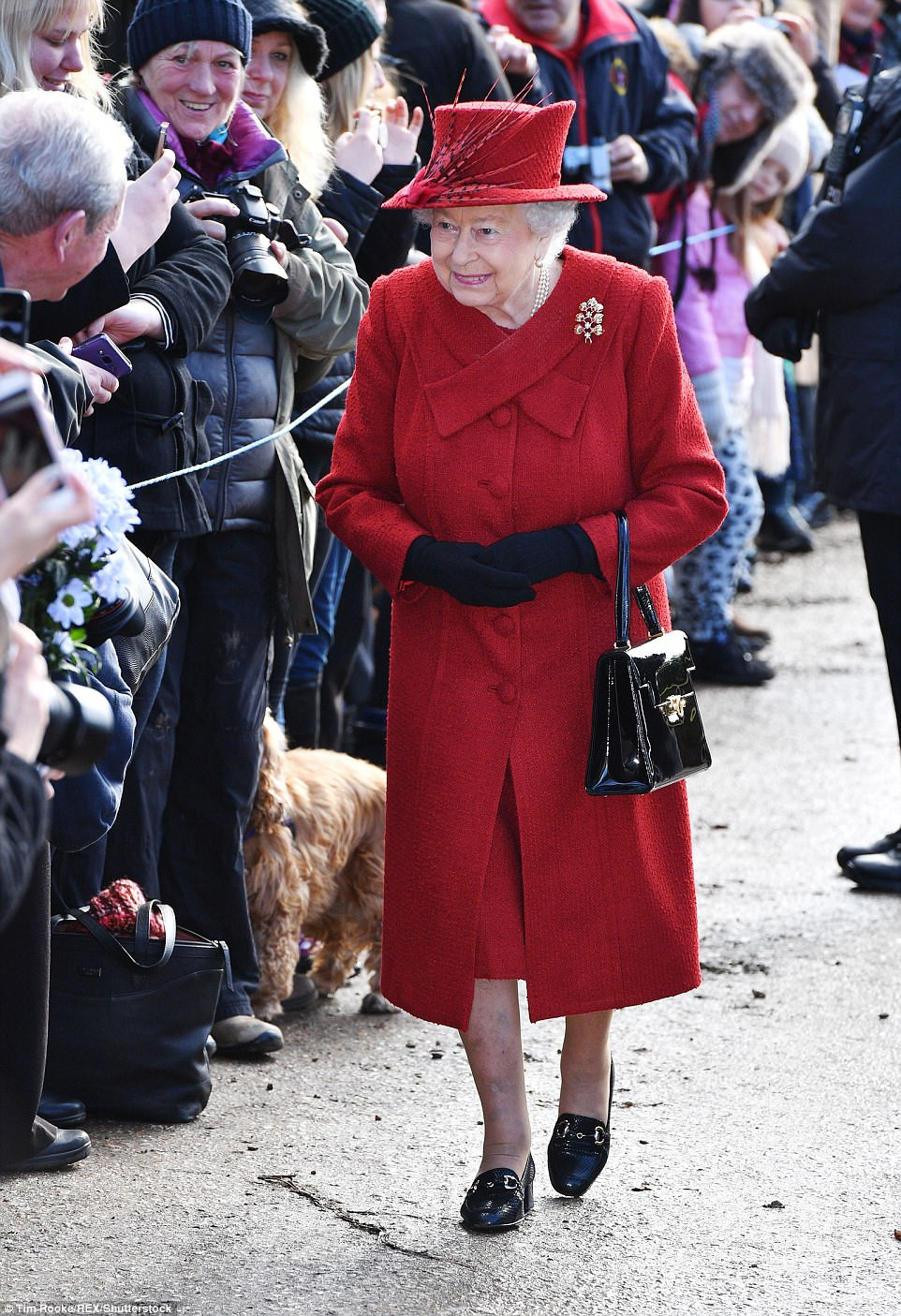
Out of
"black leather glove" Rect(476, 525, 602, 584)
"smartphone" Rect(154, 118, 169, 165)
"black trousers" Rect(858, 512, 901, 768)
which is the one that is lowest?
"black trousers" Rect(858, 512, 901, 768)

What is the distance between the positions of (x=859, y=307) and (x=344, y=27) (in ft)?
5.61

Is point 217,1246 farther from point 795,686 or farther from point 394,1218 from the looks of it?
point 795,686

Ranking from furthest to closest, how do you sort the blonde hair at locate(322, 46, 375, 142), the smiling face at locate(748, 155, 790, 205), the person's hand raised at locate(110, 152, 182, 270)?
1. the smiling face at locate(748, 155, 790, 205)
2. the blonde hair at locate(322, 46, 375, 142)
3. the person's hand raised at locate(110, 152, 182, 270)

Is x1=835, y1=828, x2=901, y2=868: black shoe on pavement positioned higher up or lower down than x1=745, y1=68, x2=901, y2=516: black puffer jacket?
lower down

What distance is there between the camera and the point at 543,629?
12.0 ft

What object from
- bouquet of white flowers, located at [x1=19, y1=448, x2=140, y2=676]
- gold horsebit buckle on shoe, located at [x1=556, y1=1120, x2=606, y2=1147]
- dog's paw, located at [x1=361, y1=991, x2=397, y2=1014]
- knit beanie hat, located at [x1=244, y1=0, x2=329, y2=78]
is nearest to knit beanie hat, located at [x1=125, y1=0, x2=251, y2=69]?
knit beanie hat, located at [x1=244, y1=0, x2=329, y2=78]

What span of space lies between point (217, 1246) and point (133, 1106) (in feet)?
1.99

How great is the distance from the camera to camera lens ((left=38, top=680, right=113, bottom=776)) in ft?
8.57

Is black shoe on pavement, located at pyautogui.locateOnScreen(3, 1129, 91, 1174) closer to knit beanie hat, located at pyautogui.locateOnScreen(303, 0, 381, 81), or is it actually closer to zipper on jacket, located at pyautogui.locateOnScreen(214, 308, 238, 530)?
zipper on jacket, located at pyautogui.locateOnScreen(214, 308, 238, 530)

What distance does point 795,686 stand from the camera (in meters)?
8.27

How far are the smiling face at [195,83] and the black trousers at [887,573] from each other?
233 centimetres

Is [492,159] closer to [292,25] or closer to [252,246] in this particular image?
[252,246]

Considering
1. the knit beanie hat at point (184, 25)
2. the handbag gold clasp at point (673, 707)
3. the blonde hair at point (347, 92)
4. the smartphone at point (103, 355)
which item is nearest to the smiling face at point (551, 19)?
the blonde hair at point (347, 92)

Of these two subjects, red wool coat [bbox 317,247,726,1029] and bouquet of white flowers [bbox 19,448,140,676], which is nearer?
bouquet of white flowers [bbox 19,448,140,676]
